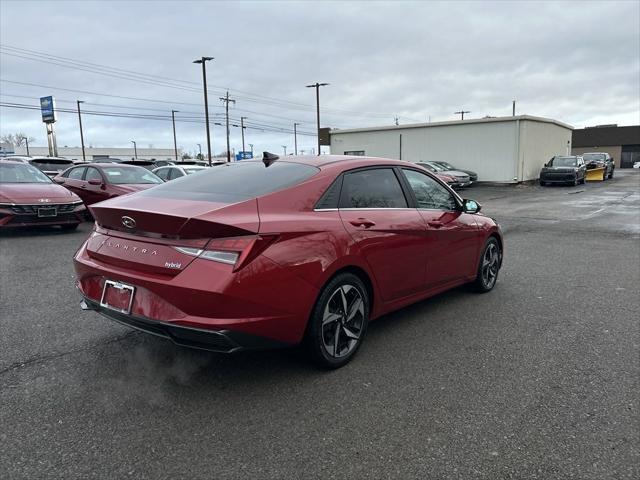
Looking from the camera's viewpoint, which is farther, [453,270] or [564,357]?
[453,270]

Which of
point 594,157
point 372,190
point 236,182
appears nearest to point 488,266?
point 372,190

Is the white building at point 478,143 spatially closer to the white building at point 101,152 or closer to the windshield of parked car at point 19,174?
the windshield of parked car at point 19,174

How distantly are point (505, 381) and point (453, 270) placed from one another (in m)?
1.67

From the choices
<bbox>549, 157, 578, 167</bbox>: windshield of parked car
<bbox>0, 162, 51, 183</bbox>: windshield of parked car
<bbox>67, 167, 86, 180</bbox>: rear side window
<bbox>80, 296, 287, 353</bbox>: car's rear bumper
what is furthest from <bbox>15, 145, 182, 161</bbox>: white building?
<bbox>80, 296, 287, 353</bbox>: car's rear bumper

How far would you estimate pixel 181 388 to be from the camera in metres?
3.22

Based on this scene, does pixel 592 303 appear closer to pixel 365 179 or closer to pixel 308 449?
pixel 365 179

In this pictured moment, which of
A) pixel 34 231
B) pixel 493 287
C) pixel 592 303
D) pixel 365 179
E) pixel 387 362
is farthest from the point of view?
pixel 34 231

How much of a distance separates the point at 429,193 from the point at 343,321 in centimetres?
184

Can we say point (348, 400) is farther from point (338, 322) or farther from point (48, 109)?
point (48, 109)

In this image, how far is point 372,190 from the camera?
13.3 feet

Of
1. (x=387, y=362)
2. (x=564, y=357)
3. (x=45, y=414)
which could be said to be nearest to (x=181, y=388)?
(x=45, y=414)

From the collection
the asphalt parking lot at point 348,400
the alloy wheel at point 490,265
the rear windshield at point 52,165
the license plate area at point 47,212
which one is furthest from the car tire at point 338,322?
the rear windshield at point 52,165

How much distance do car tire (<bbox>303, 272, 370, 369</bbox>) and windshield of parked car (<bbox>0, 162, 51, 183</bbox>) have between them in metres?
8.87

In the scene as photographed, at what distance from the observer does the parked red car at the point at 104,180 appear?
431 inches
